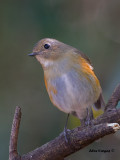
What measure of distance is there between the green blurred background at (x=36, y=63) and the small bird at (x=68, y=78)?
1.33 feet

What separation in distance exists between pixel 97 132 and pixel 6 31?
7.78 ft

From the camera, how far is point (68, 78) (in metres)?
4.12

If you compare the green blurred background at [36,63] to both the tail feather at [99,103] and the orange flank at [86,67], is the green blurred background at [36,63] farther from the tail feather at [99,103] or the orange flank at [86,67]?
the orange flank at [86,67]

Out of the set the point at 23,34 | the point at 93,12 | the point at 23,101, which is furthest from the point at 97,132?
the point at 93,12

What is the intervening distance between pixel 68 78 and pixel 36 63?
1.14 meters

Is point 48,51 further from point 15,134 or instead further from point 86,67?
point 15,134

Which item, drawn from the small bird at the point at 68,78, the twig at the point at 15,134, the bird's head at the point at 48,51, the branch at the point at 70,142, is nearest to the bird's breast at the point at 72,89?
A: the small bird at the point at 68,78

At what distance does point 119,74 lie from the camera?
4.75m

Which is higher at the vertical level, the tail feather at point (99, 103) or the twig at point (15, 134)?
the twig at point (15, 134)

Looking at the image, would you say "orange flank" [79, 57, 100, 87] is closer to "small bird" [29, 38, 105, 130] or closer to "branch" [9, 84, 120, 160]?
"small bird" [29, 38, 105, 130]

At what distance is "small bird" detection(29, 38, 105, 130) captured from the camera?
4.16m

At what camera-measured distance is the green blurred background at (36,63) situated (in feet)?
15.3

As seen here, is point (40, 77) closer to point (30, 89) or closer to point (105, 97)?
point (30, 89)

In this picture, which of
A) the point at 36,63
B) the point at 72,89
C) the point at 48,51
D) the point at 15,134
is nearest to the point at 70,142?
the point at 15,134
